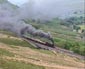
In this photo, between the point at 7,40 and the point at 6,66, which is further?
the point at 7,40

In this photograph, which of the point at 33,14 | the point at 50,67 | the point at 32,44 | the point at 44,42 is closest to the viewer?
the point at 50,67

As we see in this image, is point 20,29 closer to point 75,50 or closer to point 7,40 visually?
point 7,40

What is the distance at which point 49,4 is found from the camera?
7116 inches

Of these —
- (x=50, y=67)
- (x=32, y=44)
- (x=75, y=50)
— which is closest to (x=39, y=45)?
(x=32, y=44)

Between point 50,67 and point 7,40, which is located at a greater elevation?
point 7,40

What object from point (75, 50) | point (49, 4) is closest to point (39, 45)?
point (75, 50)

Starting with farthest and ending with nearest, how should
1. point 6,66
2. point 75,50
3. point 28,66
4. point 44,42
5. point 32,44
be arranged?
point 75,50 → point 44,42 → point 32,44 → point 28,66 → point 6,66

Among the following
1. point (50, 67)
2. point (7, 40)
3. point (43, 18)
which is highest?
point (43, 18)

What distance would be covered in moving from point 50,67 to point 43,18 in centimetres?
13982

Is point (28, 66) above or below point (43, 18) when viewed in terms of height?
below

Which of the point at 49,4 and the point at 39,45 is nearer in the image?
the point at 39,45

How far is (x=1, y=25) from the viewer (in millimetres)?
93062

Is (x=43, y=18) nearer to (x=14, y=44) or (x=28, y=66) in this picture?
(x=14, y=44)

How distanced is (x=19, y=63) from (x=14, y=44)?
23.5 meters
